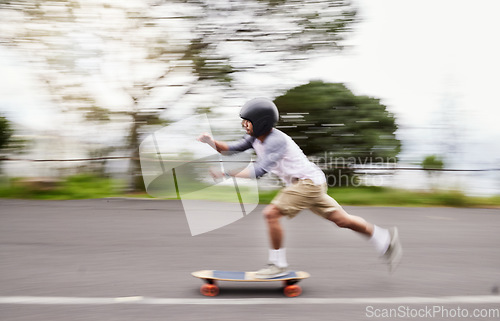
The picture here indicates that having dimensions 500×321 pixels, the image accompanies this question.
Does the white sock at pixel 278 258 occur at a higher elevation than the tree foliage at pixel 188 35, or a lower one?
lower

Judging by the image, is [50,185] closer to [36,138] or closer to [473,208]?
[36,138]

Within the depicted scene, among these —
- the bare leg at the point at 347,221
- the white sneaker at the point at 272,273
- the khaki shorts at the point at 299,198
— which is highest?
the khaki shorts at the point at 299,198

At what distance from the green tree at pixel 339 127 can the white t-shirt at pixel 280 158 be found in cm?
579

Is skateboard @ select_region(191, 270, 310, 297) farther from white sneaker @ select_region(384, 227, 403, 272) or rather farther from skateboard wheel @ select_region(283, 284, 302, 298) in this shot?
white sneaker @ select_region(384, 227, 403, 272)

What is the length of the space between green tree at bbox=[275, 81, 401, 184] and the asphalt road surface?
2483 mm

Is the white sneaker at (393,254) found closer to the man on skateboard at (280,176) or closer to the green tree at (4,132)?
the man on skateboard at (280,176)

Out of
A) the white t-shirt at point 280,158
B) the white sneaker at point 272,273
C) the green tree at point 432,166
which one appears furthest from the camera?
the green tree at point 432,166

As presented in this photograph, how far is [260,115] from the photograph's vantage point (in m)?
3.60

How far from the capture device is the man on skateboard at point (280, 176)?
361 centimetres

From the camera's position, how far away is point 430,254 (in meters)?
5.04

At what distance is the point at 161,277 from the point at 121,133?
21.8 ft

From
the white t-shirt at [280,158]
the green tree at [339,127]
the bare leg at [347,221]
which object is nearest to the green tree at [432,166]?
the green tree at [339,127]

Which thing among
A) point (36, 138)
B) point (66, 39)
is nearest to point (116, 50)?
point (66, 39)

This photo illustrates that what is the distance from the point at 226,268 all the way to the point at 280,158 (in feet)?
4.62
